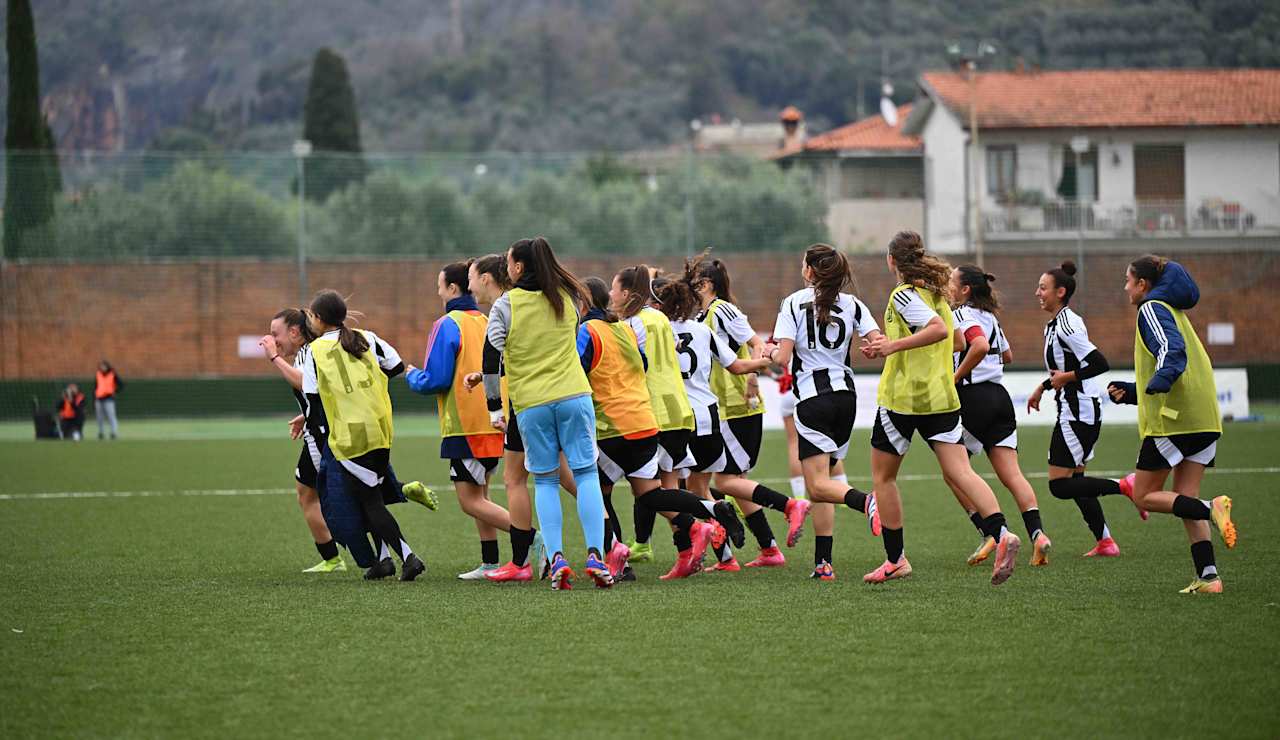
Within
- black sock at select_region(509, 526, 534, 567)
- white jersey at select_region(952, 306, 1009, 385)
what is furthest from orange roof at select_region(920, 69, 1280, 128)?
black sock at select_region(509, 526, 534, 567)

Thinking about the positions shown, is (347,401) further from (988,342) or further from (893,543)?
(988,342)

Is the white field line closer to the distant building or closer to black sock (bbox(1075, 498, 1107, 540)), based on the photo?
black sock (bbox(1075, 498, 1107, 540))

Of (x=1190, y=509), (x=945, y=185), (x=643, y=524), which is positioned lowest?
Answer: (x=643, y=524)

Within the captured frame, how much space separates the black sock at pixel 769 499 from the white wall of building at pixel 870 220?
33.3 metres

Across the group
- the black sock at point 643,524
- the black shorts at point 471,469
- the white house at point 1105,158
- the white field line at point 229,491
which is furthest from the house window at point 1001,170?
the black shorts at point 471,469

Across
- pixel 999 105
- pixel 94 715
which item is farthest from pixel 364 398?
pixel 999 105

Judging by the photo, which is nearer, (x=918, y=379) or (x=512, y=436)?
(x=918, y=379)

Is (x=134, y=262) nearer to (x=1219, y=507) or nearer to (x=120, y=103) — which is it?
(x=1219, y=507)

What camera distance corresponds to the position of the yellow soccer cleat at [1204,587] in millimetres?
7734

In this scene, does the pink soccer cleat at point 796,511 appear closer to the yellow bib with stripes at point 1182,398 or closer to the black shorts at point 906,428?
the black shorts at point 906,428

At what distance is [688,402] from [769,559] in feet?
4.21

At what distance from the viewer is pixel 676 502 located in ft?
28.4

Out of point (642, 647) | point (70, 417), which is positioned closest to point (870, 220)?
point (70, 417)

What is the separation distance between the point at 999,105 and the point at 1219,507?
43435mm
